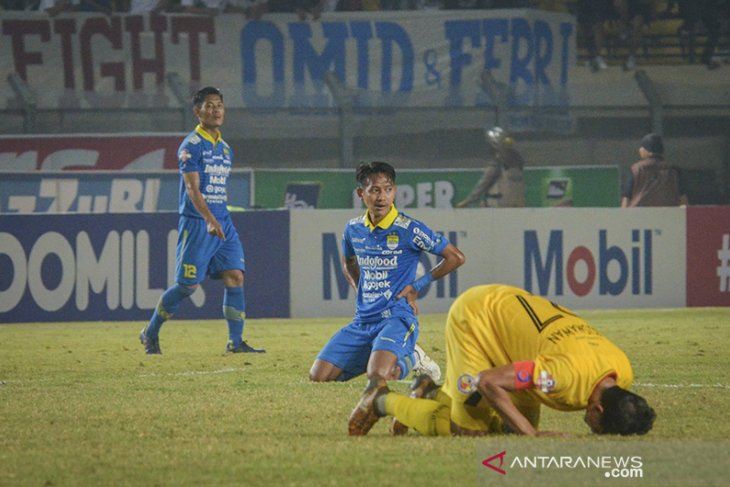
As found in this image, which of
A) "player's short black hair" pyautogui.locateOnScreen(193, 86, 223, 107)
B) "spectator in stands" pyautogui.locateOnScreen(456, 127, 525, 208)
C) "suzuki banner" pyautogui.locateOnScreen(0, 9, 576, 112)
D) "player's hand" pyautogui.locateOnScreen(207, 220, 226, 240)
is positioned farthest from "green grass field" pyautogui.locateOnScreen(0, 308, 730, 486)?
"suzuki banner" pyautogui.locateOnScreen(0, 9, 576, 112)

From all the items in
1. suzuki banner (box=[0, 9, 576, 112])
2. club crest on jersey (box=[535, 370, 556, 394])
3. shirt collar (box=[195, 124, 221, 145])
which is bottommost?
club crest on jersey (box=[535, 370, 556, 394])

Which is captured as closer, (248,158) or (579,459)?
(579,459)

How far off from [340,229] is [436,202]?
13.9 ft

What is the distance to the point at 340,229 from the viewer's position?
1644cm

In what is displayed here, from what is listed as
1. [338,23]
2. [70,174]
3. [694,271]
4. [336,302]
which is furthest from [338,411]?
[338,23]

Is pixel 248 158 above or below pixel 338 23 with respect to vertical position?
below

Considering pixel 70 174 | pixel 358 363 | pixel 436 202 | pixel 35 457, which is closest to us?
pixel 35 457

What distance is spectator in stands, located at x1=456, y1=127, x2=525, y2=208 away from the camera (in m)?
19.2

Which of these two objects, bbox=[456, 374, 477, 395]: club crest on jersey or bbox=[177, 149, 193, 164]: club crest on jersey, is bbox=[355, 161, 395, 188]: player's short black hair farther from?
bbox=[177, 149, 193, 164]: club crest on jersey

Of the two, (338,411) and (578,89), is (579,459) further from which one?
(578,89)

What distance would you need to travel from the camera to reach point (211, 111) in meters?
11.6

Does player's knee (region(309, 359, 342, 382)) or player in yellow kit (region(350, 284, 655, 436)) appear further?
player's knee (region(309, 359, 342, 382))

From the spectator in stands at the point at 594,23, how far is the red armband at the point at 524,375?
1729 cm

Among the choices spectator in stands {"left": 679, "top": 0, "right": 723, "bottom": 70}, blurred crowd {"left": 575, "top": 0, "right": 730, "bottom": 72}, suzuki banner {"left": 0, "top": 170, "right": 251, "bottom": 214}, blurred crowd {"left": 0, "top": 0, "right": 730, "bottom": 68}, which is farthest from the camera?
spectator in stands {"left": 679, "top": 0, "right": 723, "bottom": 70}
